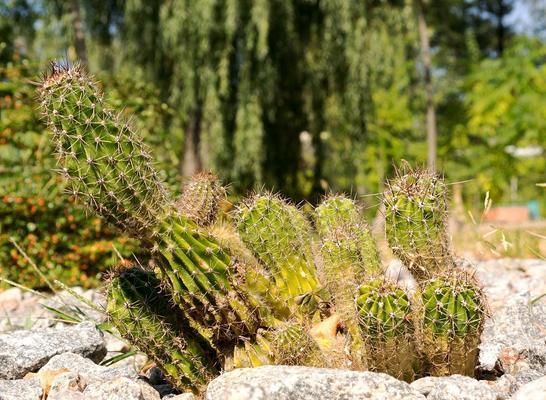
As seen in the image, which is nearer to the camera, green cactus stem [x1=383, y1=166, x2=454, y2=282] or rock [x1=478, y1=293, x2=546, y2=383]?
green cactus stem [x1=383, y1=166, x2=454, y2=282]

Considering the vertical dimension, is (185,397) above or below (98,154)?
below

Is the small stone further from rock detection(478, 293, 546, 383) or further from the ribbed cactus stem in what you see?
rock detection(478, 293, 546, 383)

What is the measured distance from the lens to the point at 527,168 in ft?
45.5

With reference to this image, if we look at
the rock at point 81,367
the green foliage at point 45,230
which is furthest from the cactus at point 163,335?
the green foliage at point 45,230

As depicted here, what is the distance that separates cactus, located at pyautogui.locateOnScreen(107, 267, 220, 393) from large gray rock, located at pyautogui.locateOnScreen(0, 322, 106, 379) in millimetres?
519

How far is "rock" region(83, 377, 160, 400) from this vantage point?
2180 millimetres

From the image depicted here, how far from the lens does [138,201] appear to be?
2.21 m

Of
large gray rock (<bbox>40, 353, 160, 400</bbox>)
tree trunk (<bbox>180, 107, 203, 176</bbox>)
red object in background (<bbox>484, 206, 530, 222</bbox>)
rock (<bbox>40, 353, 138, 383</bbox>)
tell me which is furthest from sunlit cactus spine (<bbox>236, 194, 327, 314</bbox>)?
red object in background (<bbox>484, 206, 530, 222</bbox>)

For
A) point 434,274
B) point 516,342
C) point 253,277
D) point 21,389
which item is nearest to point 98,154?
point 253,277

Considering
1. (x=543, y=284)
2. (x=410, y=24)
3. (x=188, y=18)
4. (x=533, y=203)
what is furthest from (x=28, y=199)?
(x=533, y=203)

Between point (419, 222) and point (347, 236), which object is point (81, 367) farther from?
point (419, 222)

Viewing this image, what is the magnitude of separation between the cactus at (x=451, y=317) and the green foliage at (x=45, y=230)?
3178mm

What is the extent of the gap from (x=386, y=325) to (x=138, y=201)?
33.8 inches

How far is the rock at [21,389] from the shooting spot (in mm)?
2361
